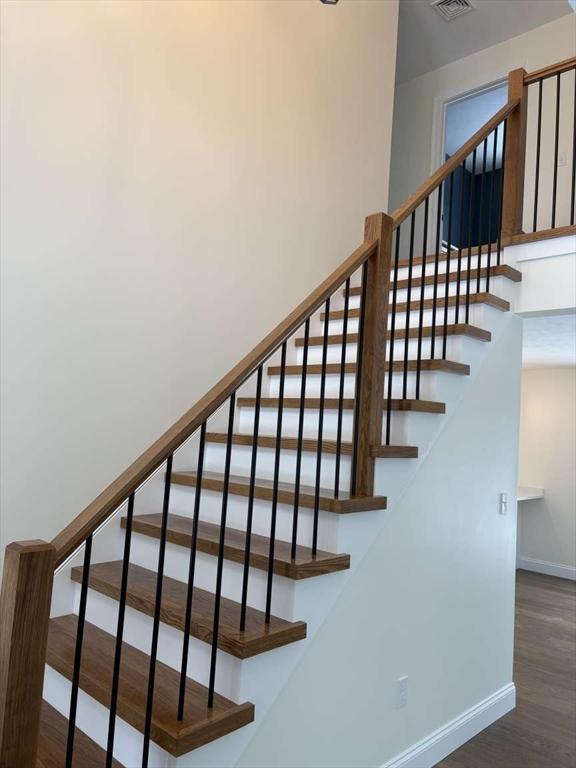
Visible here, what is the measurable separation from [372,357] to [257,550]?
874 millimetres

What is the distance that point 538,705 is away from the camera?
3.30 meters

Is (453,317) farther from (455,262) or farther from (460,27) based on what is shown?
Answer: (460,27)

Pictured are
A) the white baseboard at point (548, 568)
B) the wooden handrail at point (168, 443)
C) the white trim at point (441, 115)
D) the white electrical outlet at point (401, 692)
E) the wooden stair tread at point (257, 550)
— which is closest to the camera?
the wooden handrail at point (168, 443)

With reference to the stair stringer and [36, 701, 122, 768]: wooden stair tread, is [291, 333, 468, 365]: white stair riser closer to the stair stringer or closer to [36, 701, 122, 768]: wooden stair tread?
the stair stringer

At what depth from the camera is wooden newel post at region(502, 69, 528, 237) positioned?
11.3 ft

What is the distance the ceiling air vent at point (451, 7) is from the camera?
5.18 meters

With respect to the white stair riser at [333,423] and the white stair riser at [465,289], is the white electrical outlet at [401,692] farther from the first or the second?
the white stair riser at [465,289]

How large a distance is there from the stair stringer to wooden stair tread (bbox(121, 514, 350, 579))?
55 mm

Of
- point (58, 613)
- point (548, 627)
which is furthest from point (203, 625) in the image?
point (548, 627)

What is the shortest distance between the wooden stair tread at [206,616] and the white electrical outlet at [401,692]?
795 millimetres

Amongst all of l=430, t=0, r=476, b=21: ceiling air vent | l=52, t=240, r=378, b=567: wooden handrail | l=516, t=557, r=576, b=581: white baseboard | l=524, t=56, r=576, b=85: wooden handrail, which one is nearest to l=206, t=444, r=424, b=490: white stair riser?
l=52, t=240, r=378, b=567: wooden handrail

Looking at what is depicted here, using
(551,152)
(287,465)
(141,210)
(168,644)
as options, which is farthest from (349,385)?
(551,152)

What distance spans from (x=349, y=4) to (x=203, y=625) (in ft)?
14.5

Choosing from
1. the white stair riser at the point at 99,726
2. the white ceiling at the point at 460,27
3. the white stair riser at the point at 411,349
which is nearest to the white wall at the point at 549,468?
the white ceiling at the point at 460,27
